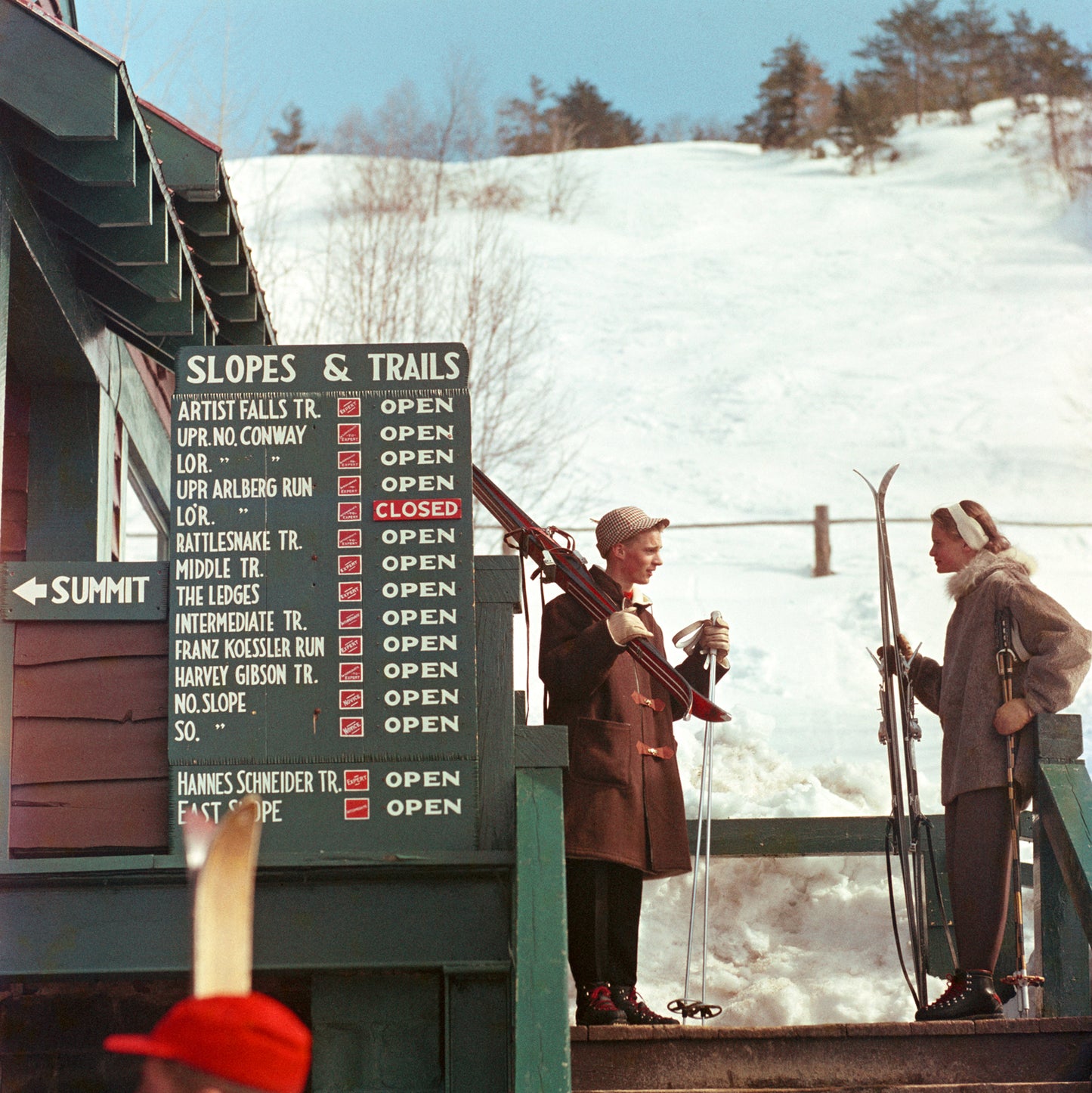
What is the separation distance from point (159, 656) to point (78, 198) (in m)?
1.59

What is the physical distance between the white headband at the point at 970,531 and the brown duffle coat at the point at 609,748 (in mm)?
1228

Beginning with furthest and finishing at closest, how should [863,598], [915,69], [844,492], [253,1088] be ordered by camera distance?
1. [915,69]
2. [844,492]
3. [863,598]
4. [253,1088]

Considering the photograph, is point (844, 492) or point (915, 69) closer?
point (844, 492)

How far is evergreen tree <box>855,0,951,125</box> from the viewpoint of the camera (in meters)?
59.3

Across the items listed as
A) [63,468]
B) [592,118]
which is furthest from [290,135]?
[63,468]

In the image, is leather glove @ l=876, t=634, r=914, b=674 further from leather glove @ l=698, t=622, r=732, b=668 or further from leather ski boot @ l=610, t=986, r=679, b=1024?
leather ski boot @ l=610, t=986, r=679, b=1024

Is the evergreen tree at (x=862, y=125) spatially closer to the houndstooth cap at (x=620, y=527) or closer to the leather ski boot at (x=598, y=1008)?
the houndstooth cap at (x=620, y=527)

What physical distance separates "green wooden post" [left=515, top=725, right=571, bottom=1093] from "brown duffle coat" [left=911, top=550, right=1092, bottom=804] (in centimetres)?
144

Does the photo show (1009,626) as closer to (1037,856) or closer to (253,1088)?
(1037,856)

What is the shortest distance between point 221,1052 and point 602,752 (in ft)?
10.5

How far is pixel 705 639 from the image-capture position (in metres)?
5.39

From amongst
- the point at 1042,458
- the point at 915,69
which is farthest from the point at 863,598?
the point at 915,69

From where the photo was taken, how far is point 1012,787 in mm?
4855

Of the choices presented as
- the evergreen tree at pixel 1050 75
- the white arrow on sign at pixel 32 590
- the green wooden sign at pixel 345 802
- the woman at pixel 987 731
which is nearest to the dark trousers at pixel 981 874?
the woman at pixel 987 731
